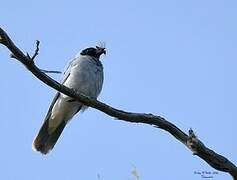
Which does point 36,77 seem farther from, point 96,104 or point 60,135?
point 60,135

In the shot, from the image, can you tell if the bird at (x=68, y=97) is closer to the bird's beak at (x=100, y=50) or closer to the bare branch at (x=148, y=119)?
the bird's beak at (x=100, y=50)

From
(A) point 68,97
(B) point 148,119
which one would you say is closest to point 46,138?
(A) point 68,97

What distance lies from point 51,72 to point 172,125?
1.52 m

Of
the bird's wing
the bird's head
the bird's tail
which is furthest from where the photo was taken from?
the bird's head

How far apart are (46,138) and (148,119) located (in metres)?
4.98

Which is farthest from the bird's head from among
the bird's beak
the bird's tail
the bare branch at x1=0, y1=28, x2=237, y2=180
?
the bare branch at x1=0, y1=28, x2=237, y2=180

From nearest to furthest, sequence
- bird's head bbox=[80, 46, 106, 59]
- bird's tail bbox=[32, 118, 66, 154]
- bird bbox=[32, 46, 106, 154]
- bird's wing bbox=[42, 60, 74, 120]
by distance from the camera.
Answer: bird bbox=[32, 46, 106, 154]
bird's tail bbox=[32, 118, 66, 154]
bird's wing bbox=[42, 60, 74, 120]
bird's head bbox=[80, 46, 106, 59]

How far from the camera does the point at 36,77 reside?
20.6 ft

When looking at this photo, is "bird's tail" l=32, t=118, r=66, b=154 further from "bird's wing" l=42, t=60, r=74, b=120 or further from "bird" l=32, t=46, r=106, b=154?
"bird's wing" l=42, t=60, r=74, b=120

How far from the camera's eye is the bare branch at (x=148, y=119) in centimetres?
544

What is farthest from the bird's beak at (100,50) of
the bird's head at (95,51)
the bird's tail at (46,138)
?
the bird's tail at (46,138)

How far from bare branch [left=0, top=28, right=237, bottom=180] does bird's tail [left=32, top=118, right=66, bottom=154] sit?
395 cm

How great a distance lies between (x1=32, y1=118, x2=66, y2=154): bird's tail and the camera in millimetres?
10500

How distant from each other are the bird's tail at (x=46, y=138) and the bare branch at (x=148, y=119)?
3953 millimetres
